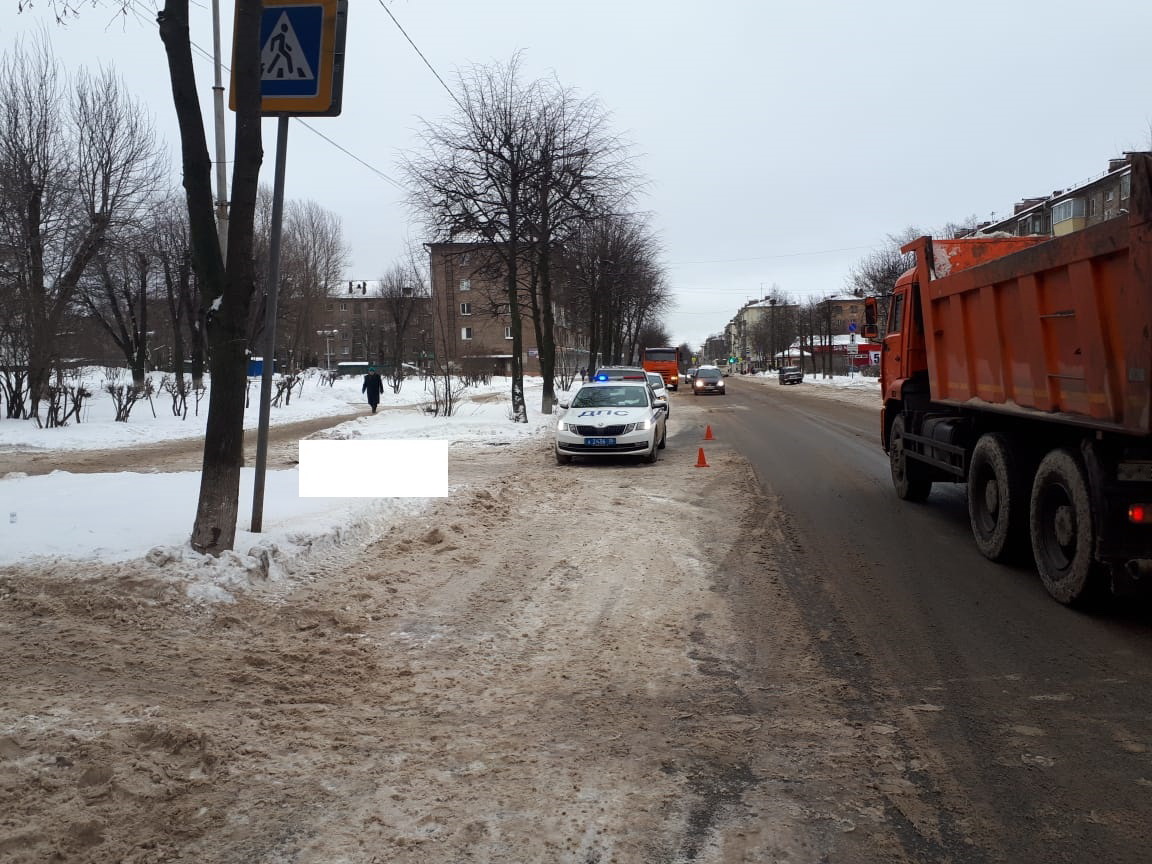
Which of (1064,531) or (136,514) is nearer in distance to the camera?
(1064,531)

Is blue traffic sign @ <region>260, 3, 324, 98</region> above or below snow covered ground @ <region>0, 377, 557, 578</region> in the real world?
above

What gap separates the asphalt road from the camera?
10.4 ft

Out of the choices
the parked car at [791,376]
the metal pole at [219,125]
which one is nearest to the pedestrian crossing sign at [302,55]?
the metal pole at [219,125]

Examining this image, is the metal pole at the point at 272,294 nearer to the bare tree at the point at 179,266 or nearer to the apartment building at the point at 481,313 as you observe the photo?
the apartment building at the point at 481,313

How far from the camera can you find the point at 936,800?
3350 millimetres

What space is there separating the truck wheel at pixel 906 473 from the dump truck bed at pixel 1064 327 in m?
1.85

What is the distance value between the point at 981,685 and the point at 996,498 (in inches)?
126

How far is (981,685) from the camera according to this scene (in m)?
4.58

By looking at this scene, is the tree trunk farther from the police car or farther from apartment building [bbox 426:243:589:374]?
apartment building [bbox 426:243:589:374]

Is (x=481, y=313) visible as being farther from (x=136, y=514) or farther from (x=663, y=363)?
(x=136, y=514)
